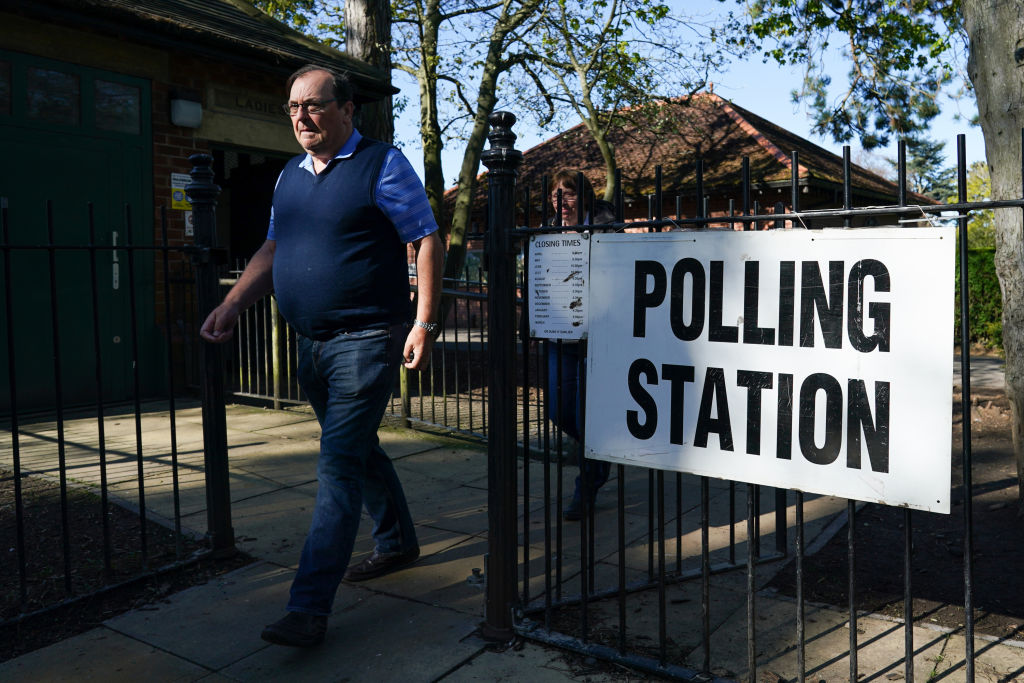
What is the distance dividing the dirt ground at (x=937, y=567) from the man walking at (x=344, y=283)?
1.84m

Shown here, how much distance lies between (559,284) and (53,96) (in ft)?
20.8

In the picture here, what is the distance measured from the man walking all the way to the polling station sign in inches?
30.0

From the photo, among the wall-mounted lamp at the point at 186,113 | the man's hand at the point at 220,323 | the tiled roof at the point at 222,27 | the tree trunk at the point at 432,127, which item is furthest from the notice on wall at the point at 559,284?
the tree trunk at the point at 432,127

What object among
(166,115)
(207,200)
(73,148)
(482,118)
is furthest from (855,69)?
(207,200)

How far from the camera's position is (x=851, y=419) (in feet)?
7.53

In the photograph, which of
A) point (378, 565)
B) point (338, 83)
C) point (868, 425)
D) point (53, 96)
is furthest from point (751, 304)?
point (53, 96)

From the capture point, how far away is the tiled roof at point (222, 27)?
6.93m

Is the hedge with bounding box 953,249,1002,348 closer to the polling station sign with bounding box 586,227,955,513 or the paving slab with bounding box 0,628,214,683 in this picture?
the polling station sign with bounding box 586,227,955,513

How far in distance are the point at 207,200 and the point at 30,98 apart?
14.9ft

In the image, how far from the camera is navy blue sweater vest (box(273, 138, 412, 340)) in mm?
3029

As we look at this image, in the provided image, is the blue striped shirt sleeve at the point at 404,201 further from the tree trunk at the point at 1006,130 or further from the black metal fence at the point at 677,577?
the tree trunk at the point at 1006,130

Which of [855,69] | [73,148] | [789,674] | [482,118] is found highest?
[855,69]

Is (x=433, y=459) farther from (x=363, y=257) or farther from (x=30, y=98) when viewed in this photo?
(x=30, y=98)

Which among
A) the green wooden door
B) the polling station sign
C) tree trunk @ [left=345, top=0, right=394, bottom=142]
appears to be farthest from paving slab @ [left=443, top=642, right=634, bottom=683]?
tree trunk @ [left=345, top=0, right=394, bottom=142]
